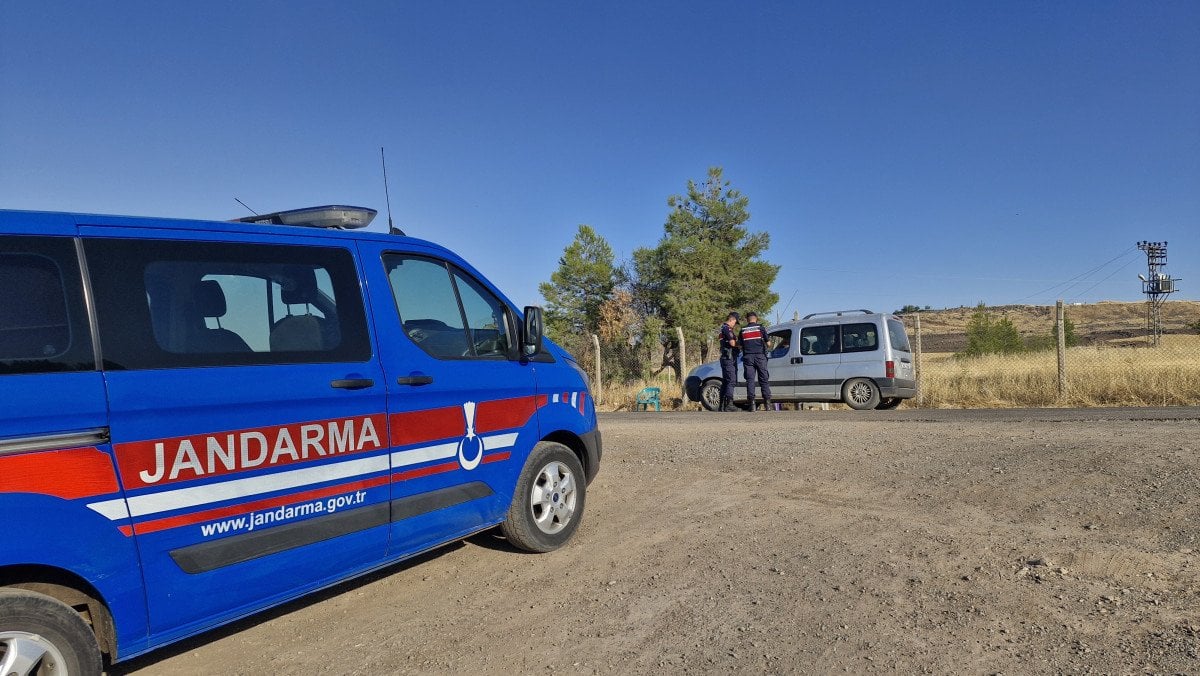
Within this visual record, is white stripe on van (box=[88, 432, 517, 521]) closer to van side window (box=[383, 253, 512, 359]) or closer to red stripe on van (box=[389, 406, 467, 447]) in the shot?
red stripe on van (box=[389, 406, 467, 447])

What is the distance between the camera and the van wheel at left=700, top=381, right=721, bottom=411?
51.5ft

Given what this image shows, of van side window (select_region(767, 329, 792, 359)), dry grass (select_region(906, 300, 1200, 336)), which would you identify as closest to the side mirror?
van side window (select_region(767, 329, 792, 359))

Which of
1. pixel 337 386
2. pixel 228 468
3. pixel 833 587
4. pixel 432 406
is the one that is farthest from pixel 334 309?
pixel 833 587

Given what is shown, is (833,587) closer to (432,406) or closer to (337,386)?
(432,406)

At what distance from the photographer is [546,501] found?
483 centimetres

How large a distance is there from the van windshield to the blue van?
11.0 meters

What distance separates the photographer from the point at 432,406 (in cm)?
393

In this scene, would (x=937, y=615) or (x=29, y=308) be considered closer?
(x=29, y=308)

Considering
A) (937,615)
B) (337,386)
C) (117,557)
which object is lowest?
(937,615)

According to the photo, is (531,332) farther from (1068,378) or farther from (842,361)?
(1068,378)

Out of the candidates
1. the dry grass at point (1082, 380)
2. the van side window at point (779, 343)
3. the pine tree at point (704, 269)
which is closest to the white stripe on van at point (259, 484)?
the van side window at point (779, 343)

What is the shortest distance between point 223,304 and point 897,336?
42.6 feet

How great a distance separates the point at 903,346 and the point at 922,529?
1008 cm

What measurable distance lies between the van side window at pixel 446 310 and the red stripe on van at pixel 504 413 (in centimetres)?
29
